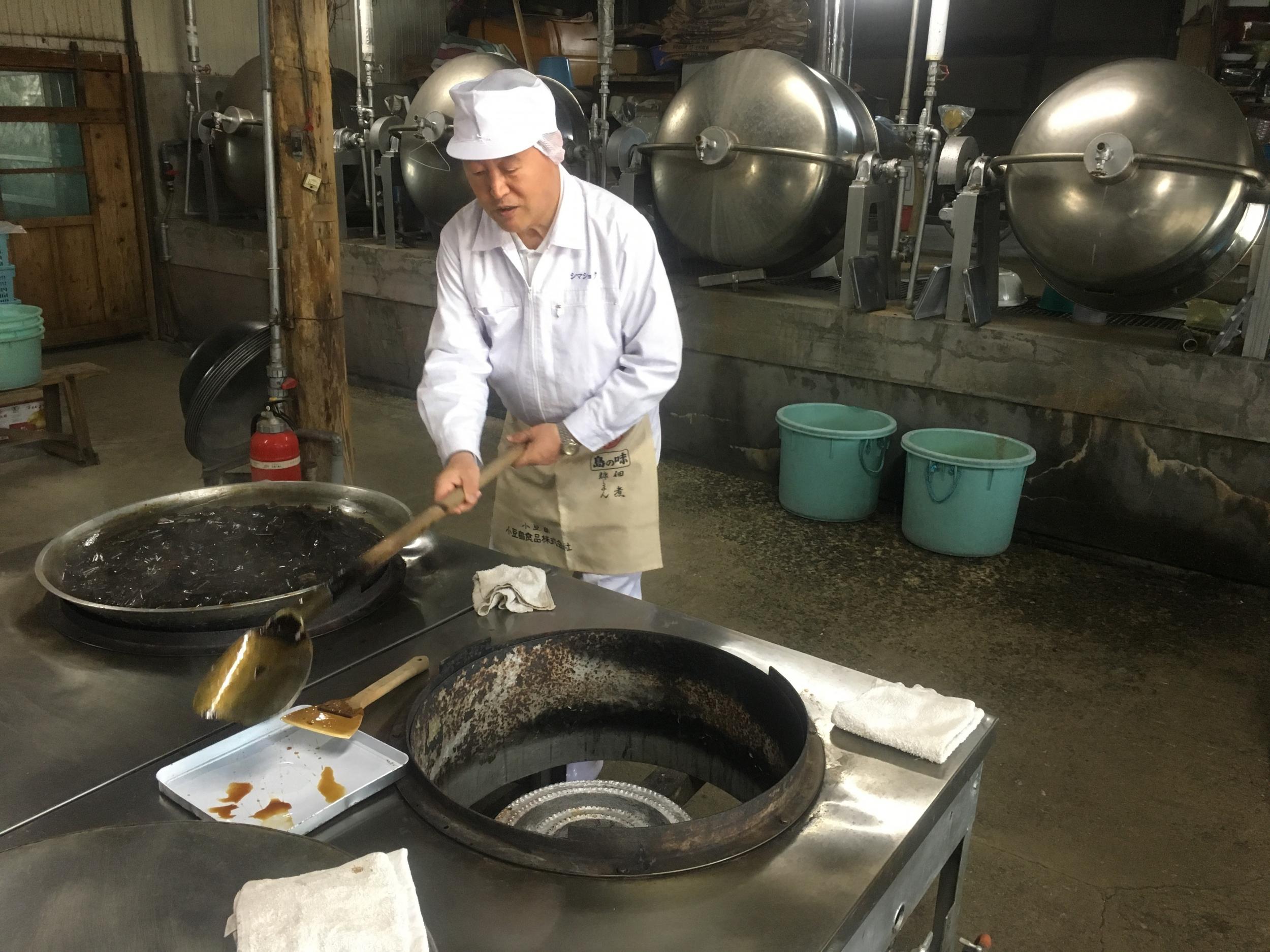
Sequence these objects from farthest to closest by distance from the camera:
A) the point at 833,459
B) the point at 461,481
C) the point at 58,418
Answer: the point at 58,418 → the point at 833,459 → the point at 461,481

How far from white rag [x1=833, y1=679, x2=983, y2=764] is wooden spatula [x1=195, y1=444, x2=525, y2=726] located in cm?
84

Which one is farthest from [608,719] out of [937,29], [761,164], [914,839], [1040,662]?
[937,29]

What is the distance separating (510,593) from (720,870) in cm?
76

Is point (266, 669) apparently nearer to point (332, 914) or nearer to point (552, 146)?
point (332, 914)

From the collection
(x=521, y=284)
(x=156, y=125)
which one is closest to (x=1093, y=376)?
(x=521, y=284)

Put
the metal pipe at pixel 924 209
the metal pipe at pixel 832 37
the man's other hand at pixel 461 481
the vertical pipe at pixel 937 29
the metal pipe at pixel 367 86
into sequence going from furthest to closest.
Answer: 1. the metal pipe at pixel 367 86
2. the metal pipe at pixel 832 37
3. the metal pipe at pixel 924 209
4. the vertical pipe at pixel 937 29
5. the man's other hand at pixel 461 481

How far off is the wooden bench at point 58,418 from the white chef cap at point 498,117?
162 inches

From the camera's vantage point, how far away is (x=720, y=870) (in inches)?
47.3

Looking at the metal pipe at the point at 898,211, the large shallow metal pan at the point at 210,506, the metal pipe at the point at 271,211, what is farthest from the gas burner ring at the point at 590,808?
the metal pipe at the point at 898,211

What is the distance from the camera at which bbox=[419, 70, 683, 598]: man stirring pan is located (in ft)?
7.43

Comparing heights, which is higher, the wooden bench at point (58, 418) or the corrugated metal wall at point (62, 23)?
the corrugated metal wall at point (62, 23)

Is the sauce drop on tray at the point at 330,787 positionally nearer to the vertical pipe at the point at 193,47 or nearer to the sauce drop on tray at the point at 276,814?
the sauce drop on tray at the point at 276,814

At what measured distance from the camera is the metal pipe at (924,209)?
4.66 meters

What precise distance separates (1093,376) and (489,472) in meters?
3.12
